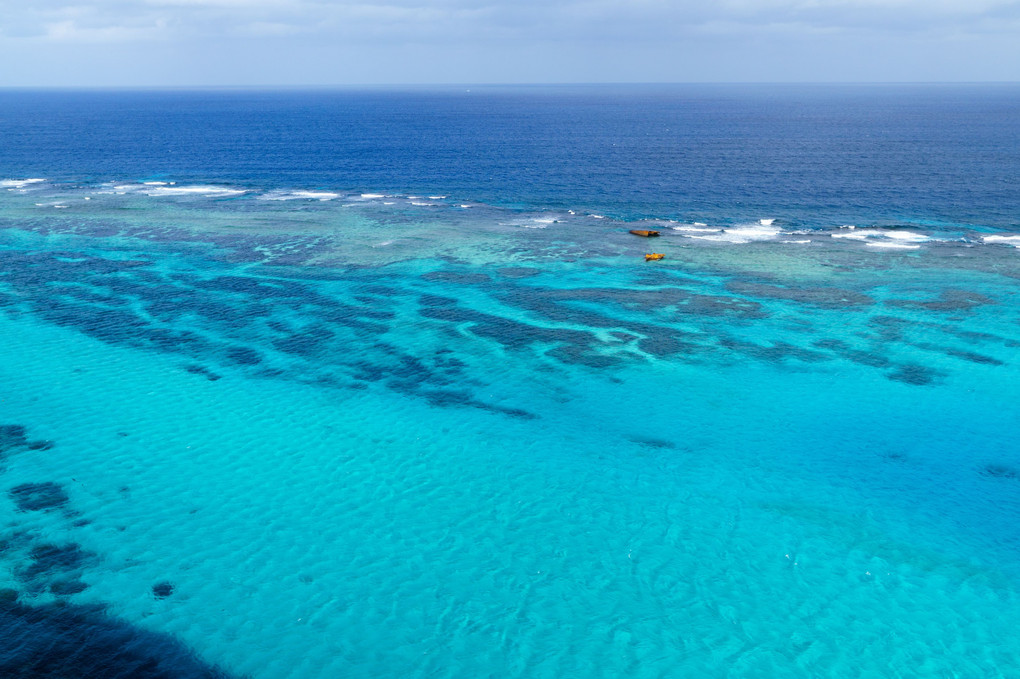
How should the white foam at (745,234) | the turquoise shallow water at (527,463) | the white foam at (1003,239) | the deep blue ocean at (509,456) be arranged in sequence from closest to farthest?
the deep blue ocean at (509,456), the turquoise shallow water at (527,463), the white foam at (1003,239), the white foam at (745,234)

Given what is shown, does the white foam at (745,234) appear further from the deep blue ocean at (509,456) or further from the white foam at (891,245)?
the white foam at (891,245)

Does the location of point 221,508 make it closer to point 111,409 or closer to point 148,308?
point 111,409

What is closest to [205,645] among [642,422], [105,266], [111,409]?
[111,409]

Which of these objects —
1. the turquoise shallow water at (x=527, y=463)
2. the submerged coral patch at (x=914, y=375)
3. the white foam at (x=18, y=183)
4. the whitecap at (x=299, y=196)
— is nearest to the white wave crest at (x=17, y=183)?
the white foam at (x=18, y=183)

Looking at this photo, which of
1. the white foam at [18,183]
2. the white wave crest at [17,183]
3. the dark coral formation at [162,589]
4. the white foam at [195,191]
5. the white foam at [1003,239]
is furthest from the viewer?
the white wave crest at [17,183]

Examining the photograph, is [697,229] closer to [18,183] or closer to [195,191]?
[195,191]

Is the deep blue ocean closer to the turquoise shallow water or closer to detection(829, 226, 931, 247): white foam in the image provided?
the turquoise shallow water

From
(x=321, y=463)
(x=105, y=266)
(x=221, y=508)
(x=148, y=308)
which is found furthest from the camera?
(x=105, y=266)
